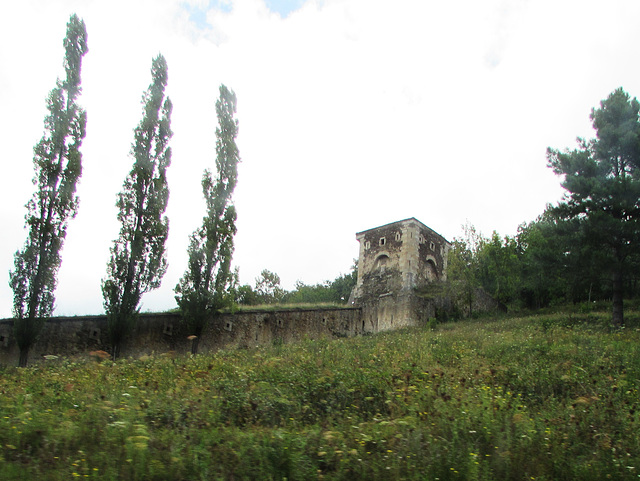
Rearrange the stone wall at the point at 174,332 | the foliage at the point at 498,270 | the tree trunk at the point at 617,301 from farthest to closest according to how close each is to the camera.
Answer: the foliage at the point at 498,270, the tree trunk at the point at 617,301, the stone wall at the point at 174,332

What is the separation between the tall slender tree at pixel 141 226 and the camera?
17.9 m

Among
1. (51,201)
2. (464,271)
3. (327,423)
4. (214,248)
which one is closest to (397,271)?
(464,271)

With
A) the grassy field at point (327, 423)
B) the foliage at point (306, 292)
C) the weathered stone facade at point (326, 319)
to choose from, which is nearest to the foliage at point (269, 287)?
the foliage at point (306, 292)

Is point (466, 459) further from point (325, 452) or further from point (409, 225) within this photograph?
point (409, 225)

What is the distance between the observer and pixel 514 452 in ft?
15.6

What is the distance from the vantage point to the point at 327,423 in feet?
19.1

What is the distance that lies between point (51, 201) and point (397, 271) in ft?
62.9

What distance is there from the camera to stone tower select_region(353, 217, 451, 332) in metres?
27.7

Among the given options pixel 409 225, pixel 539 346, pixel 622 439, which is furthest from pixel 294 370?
pixel 409 225

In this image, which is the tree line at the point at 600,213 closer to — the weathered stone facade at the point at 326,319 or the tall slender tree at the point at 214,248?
the weathered stone facade at the point at 326,319

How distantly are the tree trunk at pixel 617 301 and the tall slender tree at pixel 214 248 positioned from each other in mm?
15256

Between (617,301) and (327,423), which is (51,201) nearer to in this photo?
(327,423)

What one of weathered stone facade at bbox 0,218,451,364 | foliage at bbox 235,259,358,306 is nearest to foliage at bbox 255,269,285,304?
foliage at bbox 235,259,358,306

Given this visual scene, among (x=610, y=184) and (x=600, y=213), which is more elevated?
(x=610, y=184)
